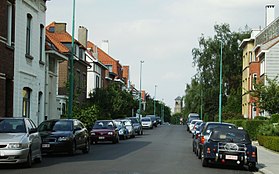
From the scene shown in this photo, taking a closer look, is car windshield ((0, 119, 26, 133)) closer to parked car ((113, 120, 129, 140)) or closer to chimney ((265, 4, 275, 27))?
parked car ((113, 120, 129, 140))

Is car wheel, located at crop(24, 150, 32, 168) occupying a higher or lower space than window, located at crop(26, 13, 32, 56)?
lower

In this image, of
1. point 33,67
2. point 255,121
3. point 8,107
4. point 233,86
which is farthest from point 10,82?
point 233,86

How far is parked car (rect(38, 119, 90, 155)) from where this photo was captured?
73.4 feet

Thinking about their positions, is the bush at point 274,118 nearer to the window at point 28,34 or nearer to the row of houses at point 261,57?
the row of houses at point 261,57

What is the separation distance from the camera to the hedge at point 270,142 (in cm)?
2882

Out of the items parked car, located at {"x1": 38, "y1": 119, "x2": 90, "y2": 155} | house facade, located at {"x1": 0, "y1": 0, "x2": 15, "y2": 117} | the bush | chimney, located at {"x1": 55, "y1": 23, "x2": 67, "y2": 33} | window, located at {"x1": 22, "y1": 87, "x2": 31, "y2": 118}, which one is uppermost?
chimney, located at {"x1": 55, "y1": 23, "x2": 67, "y2": 33}

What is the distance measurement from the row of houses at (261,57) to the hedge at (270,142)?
32.8 feet

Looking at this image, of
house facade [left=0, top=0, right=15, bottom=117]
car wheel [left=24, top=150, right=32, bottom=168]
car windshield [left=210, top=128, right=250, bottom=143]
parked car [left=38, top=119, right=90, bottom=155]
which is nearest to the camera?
car wheel [left=24, top=150, right=32, bottom=168]

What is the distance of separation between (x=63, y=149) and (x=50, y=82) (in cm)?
1820

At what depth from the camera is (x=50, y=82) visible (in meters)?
40.1

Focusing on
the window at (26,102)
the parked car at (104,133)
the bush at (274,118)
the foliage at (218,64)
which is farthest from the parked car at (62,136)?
the foliage at (218,64)

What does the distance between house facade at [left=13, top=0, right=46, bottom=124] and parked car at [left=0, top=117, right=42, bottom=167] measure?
1072cm

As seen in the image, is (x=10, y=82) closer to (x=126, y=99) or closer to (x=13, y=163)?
(x=13, y=163)

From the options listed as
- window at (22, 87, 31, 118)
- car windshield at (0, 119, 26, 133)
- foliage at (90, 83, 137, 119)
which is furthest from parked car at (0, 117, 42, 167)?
foliage at (90, 83, 137, 119)
